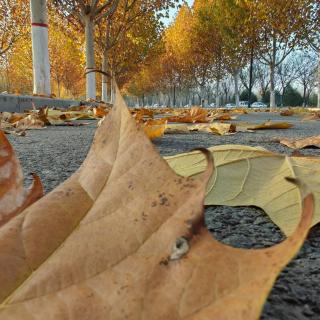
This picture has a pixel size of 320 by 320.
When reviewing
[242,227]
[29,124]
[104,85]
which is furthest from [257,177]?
[104,85]

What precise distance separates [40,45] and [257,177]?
872 cm

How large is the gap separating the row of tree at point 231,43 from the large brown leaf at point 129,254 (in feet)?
71.4

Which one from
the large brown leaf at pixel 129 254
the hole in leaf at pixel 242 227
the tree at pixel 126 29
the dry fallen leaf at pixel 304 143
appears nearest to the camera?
the large brown leaf at pixel 129 254

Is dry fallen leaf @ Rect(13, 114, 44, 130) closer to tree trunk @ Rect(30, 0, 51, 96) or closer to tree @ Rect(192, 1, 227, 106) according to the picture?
tree trunk @ Rect(30, 0, 51, 96)

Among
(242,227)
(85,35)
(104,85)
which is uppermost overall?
(85,35)

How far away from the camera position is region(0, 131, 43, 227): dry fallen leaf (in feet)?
1.75

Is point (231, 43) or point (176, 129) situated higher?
point (231, 43)

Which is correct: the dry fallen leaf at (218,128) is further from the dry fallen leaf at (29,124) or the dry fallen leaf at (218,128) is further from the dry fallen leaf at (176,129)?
the dry fallen leaf at (29,124)

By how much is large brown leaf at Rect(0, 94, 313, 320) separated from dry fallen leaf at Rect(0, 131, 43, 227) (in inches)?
3.8

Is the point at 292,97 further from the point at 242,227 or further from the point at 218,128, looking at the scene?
the point at 242,227

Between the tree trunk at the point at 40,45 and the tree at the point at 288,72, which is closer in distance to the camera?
the tree trunk at the point at 40,45

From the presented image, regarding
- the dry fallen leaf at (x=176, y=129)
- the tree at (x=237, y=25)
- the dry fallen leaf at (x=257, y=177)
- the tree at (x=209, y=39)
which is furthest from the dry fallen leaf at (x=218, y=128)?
the tree at (x=209, y=39)

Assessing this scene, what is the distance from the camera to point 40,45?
341 inches

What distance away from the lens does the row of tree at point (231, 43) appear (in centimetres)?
2064
